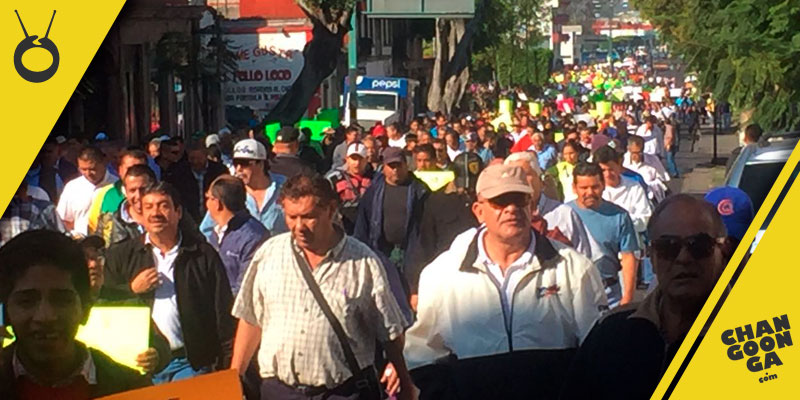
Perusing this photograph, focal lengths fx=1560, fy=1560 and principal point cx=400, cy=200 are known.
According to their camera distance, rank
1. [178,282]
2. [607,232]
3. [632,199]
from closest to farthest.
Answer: [178,282] → [607,232] → [632,199]

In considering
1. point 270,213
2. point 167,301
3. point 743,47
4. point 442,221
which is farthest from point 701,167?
point 167,301

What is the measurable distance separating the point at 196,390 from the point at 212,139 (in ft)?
4.73

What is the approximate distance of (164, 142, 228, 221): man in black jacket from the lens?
4.74m

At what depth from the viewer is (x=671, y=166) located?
6598 millimetres

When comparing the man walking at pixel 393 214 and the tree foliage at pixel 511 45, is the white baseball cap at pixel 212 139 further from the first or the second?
the tree foliage at pixel 511 45

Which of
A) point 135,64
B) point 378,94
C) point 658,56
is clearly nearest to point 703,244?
point 135,64

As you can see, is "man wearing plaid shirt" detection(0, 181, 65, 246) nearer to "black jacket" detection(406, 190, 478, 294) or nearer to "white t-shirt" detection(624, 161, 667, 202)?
"black jacket" detection(406, 190, 478, 294)

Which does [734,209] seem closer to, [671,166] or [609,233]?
[609,233]

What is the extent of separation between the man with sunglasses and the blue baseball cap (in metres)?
0.02

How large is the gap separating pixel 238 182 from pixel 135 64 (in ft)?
6.39

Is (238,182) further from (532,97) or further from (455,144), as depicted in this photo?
(532,97)

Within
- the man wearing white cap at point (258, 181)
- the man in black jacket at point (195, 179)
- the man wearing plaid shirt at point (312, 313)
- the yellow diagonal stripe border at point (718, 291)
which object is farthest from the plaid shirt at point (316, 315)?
the yellow diagonal stripe border at point (718, 291)

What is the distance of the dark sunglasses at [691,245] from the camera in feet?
12.9

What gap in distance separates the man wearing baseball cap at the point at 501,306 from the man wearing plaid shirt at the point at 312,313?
0.65ft
